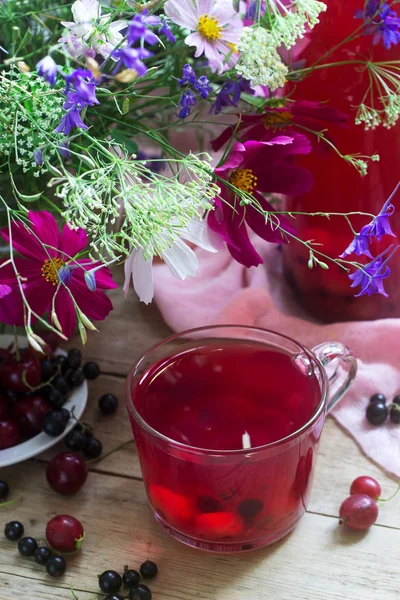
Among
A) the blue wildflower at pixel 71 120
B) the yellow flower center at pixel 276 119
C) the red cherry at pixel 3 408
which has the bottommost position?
the red cherry at pixel 3 408

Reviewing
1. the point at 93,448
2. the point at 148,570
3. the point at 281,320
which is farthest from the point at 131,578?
the point at 281,320

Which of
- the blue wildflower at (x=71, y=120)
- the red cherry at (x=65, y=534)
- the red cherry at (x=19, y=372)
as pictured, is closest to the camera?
the blue wildflower at (x=71, y=120)

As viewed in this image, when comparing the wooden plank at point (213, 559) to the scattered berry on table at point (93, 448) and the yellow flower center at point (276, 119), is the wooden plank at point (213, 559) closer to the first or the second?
the scattered berry on table at point (93, 448)

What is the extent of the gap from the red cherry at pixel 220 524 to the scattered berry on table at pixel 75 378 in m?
0.21

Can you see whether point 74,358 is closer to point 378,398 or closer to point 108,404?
point 108,404

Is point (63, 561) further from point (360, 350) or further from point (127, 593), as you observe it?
point (360, 350)

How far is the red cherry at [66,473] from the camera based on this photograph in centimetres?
63

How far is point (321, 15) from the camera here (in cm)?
67

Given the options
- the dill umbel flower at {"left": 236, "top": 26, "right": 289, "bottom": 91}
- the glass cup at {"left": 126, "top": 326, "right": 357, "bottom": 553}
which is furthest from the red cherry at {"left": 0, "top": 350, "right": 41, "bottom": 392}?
the dill umbel flower at {"left": 236, "top": 26, "right": 289, "bottom": 91}

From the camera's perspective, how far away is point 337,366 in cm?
67

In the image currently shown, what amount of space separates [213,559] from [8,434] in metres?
0.21

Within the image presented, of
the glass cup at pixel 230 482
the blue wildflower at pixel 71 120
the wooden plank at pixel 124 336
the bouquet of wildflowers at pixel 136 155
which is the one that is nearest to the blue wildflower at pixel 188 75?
the bouquet of wildflowers at pixel 136 155

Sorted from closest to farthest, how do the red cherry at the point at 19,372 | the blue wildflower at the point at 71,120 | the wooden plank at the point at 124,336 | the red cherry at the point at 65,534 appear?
the blue wildflower at the point at 71,120, the red cherry at the point at 65,534, the red cherry at the point at 19,372, the wooden plank at the point at 124,336

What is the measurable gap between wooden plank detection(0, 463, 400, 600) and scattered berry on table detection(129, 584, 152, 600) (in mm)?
13
